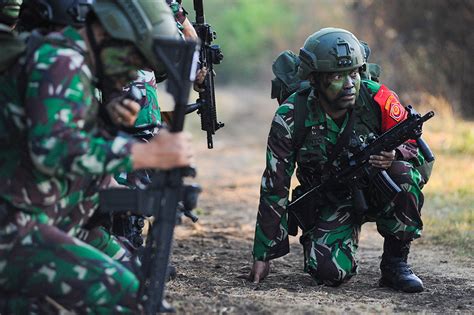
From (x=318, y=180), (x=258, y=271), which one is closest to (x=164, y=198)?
(x=258, y=271)

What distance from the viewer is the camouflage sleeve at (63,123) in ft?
12.8

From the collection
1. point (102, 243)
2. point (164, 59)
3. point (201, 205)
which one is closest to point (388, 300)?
point (102, 243)

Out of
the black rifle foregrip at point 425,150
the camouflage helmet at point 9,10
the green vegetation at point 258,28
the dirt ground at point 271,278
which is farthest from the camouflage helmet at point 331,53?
the green vegetation at point 258,28

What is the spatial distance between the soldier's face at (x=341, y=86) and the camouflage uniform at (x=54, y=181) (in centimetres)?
220

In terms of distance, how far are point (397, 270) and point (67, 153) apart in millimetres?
2869

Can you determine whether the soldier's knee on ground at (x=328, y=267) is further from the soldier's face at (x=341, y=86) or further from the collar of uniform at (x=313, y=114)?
the soldier's face at (x=341, y=86)

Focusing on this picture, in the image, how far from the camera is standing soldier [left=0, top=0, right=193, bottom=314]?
3.95 metres

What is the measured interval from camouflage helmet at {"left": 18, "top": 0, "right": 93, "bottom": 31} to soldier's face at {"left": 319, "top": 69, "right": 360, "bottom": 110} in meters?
1.58

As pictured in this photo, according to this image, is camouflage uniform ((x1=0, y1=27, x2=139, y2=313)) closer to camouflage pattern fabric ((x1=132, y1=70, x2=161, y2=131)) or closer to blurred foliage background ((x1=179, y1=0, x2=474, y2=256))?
camouflage pattern fabric ((x1=132, y1=70, x2=161, y2=131))

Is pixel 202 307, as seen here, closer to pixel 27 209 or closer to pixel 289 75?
pixel 27 209

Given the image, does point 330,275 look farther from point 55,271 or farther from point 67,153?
point 67,153

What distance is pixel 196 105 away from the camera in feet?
22.5

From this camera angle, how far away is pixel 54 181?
13.8 feet

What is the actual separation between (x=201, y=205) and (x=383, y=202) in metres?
4.12
